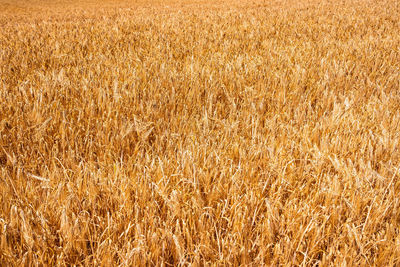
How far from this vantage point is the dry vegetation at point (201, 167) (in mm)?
871

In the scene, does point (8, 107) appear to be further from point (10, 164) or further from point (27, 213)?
point (27, 213)

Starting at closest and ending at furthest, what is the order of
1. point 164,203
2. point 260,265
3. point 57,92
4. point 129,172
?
point 260,265, point 164,203, point 129,172, point 57,92

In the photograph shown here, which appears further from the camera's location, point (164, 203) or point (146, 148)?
point (146, 148)

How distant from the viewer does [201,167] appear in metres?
1.24

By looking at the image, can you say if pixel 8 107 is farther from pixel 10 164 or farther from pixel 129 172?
pixel 129 172

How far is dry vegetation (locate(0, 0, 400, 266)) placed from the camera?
871 millimetres

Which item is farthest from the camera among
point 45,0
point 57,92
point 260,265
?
point 45,0

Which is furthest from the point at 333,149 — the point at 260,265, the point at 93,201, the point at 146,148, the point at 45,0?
the point at 45,0

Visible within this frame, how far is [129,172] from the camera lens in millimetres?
1286

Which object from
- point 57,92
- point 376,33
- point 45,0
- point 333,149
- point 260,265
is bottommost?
point 260,265

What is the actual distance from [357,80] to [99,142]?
1995 millimetres

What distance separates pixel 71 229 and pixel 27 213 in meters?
0.18

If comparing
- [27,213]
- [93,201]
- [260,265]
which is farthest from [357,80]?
[27,213]

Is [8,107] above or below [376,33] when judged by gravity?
below
